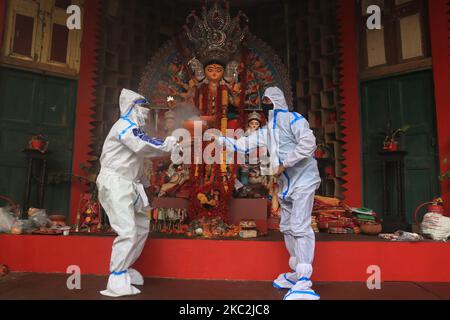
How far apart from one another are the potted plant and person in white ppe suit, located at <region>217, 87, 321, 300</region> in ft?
8.46

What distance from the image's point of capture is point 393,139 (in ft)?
17.9

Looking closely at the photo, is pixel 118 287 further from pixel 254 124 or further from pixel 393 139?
pixel 393 139

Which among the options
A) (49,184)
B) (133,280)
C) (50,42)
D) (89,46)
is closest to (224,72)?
(89,46)

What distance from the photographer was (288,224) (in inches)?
134

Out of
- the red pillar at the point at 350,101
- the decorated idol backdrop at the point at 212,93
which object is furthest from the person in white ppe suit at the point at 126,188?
the red pillar at the point at 350,101

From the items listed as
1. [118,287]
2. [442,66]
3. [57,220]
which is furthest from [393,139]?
[57,220]

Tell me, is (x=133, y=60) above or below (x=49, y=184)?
above

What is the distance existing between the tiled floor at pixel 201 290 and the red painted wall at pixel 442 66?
260 centimetres

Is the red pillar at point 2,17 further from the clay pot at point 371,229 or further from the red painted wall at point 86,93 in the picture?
the clay pot at point 371,229

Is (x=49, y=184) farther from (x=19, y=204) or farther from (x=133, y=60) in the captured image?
(x=133, y=60)

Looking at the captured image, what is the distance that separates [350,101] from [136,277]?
4.79 metres

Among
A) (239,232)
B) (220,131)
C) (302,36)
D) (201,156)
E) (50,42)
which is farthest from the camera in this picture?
(302,36)

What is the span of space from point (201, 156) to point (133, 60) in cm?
306

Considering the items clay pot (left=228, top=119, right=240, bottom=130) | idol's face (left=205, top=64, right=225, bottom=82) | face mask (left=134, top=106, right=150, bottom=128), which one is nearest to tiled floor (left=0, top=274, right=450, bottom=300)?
face mask (left=134, top=106, right=150, bottom=128)
